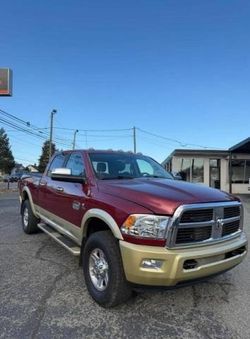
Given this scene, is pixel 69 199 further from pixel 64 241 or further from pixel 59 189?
pixel 64 241

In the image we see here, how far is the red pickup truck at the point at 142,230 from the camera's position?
369 centimetres

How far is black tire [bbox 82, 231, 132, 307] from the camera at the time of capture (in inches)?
155

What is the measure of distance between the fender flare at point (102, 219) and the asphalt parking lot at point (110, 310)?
723mm

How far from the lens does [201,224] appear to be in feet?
12.8

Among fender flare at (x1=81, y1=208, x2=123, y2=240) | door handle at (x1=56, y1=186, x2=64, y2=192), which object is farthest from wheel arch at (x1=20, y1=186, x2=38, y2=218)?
fender flare at (x1=81, y1=208, x2=123, y2=240)

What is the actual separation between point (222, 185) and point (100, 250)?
26163 millimetres

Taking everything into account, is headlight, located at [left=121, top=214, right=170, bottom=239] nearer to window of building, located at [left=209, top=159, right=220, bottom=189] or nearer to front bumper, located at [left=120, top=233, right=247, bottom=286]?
front bumper, located at [left=120, top=233, right=247, bottom=286]

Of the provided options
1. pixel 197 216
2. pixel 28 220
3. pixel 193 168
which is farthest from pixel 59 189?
pixel 193 168

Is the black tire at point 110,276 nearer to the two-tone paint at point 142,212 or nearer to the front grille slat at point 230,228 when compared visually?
the two-tone paint at point 142,212

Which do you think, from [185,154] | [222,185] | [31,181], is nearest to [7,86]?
[185,154]

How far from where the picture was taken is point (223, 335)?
357cm

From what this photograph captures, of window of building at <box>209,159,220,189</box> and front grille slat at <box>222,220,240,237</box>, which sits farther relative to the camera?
window of building at <box>209,159,220,189</box>

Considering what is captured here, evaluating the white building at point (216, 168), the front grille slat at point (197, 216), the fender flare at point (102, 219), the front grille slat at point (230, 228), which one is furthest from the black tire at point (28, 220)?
the white building at point (216, 168)

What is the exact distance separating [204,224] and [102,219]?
1.16 meters
